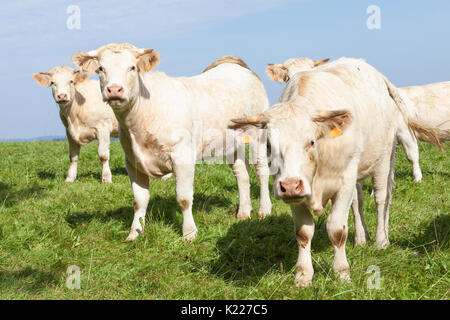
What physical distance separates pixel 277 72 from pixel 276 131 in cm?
662

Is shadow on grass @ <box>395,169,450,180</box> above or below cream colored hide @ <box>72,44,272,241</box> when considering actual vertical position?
below

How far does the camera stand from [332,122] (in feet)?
12.9

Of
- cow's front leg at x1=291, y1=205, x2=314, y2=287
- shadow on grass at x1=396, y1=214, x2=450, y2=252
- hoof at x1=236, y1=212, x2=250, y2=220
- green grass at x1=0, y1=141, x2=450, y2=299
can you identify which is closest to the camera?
green grass at x1=0, y1=141, x2=450, y2=299

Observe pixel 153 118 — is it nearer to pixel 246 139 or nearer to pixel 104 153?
pixel 246 139

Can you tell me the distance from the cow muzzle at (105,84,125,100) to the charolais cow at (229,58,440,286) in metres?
1.78

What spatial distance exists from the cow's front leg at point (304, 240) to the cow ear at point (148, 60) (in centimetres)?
267

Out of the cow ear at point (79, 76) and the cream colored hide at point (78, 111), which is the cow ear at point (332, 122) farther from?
the cow ear at point (79, 76)

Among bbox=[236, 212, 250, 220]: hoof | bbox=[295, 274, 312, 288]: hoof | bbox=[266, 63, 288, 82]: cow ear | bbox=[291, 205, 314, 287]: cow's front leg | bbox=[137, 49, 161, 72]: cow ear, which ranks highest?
bbox=[137, 49, 161, 72]: cow ear

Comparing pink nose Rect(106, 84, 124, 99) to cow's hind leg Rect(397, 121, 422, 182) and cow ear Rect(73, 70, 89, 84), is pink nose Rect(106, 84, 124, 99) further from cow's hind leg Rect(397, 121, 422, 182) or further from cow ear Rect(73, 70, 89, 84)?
cow's hind leg Rect(397, 121, 422, 182)

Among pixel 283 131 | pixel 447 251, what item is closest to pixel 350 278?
pixel 447 251

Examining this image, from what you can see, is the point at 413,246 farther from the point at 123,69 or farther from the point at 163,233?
the point at 123,69

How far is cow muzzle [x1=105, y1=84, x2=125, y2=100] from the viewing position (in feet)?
17.8

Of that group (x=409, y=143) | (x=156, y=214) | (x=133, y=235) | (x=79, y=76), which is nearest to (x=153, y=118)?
(x=133, y=235)

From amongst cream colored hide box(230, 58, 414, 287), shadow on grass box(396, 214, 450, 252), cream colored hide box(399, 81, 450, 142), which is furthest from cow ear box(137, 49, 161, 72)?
cream colored hide box(399, 81, 450, 142)
